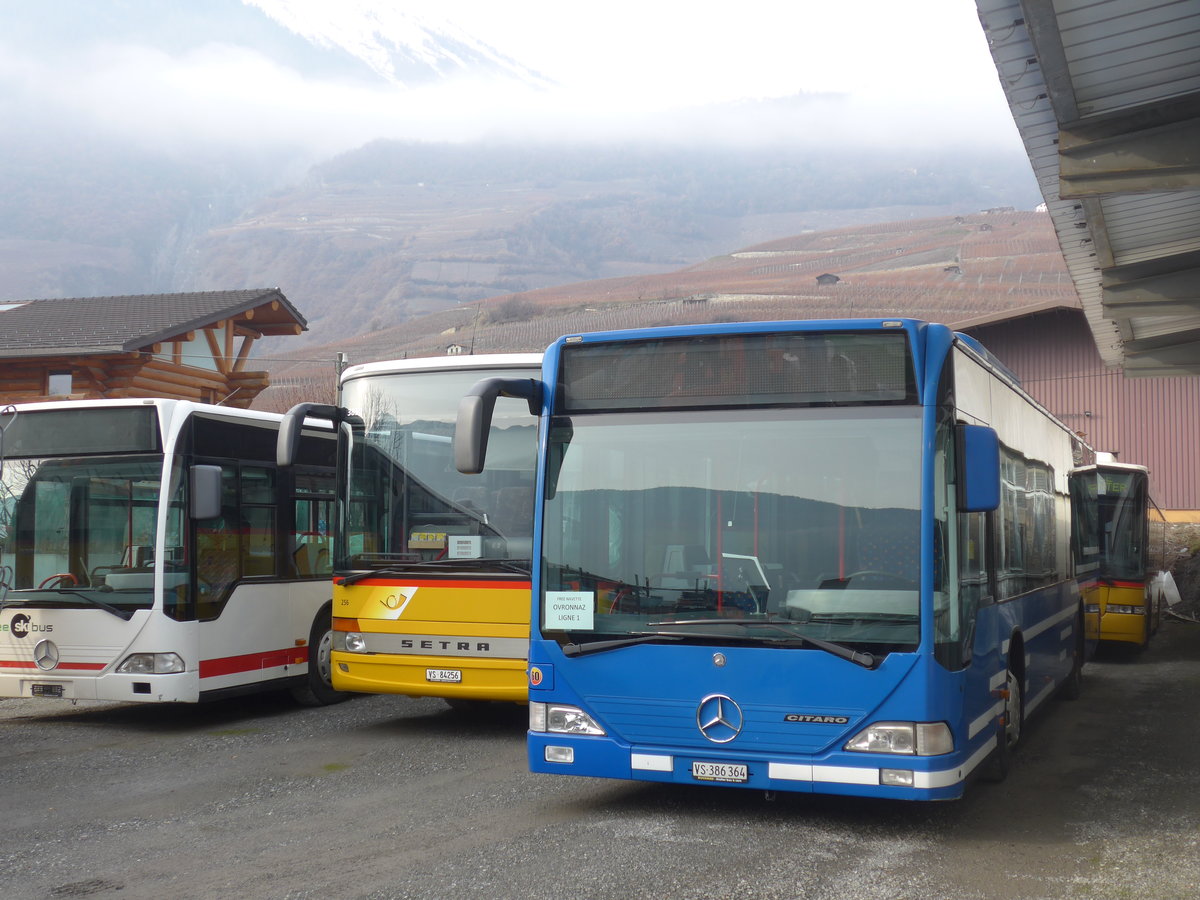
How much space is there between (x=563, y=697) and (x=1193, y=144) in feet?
18.4

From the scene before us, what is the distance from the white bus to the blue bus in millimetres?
4379

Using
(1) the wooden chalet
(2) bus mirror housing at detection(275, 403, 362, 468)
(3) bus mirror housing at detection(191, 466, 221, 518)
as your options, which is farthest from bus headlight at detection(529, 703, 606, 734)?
(1) the wooden chalet

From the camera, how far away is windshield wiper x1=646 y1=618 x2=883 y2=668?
20.3 feet

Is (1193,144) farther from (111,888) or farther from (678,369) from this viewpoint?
(111,888)

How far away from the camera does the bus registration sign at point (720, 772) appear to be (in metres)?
6.41

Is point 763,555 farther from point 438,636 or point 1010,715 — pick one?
point 438,636

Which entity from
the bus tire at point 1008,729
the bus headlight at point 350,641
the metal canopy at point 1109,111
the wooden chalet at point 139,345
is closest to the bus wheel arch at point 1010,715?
the bus tire at point 1008,729

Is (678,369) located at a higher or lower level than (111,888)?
higher

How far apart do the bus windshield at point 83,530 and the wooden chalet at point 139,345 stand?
13418 millimetres

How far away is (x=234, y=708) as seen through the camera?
1234cm

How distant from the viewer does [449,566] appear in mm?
9578

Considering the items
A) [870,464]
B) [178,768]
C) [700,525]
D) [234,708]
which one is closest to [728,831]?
[700,525]

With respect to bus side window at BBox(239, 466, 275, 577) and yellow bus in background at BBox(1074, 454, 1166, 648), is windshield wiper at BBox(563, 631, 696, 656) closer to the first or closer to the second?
bus side window at BBox(239, 466, 275, 577)

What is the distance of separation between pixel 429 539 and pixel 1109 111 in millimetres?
5682
